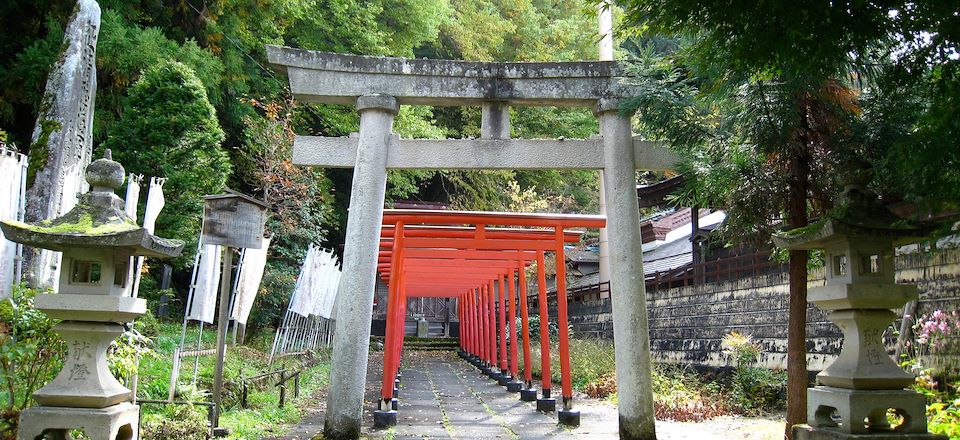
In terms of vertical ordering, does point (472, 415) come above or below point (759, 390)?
below

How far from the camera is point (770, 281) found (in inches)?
463

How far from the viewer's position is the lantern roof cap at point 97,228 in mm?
4949

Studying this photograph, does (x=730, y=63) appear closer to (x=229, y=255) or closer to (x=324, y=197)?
(x=229, y=255)

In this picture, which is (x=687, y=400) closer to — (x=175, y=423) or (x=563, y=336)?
(x=563, y=336)

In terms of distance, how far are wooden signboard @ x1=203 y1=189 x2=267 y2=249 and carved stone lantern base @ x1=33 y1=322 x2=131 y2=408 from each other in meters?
2.54

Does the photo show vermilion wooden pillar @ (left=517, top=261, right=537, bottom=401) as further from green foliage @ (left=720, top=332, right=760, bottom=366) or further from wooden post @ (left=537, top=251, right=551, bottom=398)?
green foliage @ (left=720, top=332, right=760, bottom=366)

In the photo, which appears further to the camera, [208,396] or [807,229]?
[208,396]

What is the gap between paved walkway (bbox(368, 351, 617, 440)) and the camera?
8625 millimetres

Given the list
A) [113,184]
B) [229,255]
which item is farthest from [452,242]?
[113,184]

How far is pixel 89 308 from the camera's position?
4.99m

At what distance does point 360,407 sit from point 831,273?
4955 mm

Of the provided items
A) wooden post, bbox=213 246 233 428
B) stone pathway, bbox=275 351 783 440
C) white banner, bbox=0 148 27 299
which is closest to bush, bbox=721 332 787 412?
stone pathway, bbox=275 351 783 440

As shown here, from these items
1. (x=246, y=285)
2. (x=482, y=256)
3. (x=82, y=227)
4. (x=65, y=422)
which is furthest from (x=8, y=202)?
(x=482, y=256)

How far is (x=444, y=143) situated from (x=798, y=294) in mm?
4042
